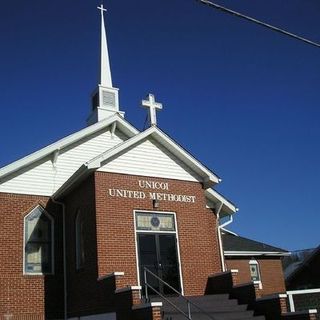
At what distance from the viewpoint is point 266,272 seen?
91.6ft

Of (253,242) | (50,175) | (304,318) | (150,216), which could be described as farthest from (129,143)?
(253,242)

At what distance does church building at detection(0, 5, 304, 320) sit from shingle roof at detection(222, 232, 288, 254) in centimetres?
827

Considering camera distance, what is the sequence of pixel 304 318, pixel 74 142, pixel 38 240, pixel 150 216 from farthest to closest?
pixel 74 142, pixel 38 240, pixel 150 216, pixel 304 318

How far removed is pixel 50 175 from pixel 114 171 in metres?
3.42

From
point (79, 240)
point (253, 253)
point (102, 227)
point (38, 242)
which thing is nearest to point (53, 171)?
point (38, 242)

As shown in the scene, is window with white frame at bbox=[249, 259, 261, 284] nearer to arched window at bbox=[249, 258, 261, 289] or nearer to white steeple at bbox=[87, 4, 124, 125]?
arched window at bbox=[249, 258, 261, 289]

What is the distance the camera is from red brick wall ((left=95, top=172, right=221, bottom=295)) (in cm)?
1544

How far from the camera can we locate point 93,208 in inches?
623

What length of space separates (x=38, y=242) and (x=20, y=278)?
55.6 inches

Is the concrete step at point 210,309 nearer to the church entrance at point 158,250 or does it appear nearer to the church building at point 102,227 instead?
the church building at point 102,227

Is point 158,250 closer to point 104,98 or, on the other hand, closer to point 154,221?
point 154,221

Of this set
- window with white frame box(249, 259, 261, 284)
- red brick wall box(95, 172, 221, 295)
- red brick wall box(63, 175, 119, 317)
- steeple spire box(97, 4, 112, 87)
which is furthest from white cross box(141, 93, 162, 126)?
window with white frame box(249, 259, 261, 284)

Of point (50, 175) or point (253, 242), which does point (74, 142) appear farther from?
point (253, 242)

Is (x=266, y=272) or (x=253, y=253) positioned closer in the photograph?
(x=253, y=253)
